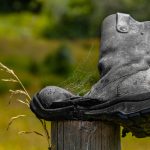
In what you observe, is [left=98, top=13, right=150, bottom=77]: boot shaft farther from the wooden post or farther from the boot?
the wooden post

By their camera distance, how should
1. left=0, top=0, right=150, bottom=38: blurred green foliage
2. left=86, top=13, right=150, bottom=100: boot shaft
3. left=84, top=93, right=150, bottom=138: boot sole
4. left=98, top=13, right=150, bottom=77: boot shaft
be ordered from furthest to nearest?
left=0, top=0, right=150, bottom=38: blurred green foliage, left=98, top=13, right=150, bottom=77: boot shaft, left=86, top=13, right=150, bottom=100: boot shaft, left=84, top=93, right=150, bottom=138: boot sole

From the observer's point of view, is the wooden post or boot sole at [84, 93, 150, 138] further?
the wooden post

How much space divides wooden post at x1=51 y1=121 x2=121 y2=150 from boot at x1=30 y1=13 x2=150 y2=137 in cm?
4

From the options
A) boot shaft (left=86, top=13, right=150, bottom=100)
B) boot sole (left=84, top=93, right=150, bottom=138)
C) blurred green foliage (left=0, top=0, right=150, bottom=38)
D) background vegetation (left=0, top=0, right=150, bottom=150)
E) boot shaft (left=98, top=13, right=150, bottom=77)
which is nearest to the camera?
boot sole (left=84, top=93, right=150, bottom=138)

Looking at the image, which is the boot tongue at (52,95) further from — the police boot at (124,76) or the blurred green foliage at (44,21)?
the blurred green foliage at (44,21)

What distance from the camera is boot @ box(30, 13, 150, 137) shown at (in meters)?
2.90

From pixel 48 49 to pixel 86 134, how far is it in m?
27.7

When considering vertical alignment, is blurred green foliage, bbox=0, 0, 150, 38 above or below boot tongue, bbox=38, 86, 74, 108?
below

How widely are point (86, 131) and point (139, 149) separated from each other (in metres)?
5.18

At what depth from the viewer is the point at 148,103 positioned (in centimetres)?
286

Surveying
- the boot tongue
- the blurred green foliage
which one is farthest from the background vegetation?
the boot tongue

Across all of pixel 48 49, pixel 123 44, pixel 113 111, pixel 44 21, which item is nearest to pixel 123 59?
pixel 123 44

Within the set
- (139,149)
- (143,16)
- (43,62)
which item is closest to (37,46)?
(43,62)

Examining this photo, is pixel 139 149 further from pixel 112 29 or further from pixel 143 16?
pixel 143 16
